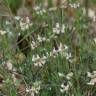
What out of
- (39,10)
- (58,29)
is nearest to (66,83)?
(58,29)

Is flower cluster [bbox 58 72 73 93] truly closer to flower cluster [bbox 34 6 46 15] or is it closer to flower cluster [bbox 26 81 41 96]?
flower cluster [bbox 26 81 41 96]

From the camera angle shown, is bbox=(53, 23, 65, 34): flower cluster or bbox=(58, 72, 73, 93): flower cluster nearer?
bbox=(58, 72, 73, 93): flower cluster

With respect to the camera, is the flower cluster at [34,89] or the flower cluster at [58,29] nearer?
the flower cluster at [34,89]

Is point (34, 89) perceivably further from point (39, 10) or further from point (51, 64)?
point (39, 10)

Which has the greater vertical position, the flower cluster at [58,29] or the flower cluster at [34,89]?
the flower cluster at [58,29]

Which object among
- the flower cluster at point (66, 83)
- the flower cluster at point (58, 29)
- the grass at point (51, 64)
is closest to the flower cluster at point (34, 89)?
the grass at point (51, 64)

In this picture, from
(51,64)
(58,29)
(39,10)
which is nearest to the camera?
(51,64)

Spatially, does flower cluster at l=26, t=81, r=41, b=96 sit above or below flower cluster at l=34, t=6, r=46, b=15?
below

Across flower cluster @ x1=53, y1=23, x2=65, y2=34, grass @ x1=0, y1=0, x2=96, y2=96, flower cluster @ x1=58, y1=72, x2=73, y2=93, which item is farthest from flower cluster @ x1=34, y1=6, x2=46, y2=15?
flower cluster @ x1=58, y1=72, x2=73, y2=93

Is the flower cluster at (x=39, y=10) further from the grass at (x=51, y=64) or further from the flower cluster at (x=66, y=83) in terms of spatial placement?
the flower cluster at (x=66, y=83)
